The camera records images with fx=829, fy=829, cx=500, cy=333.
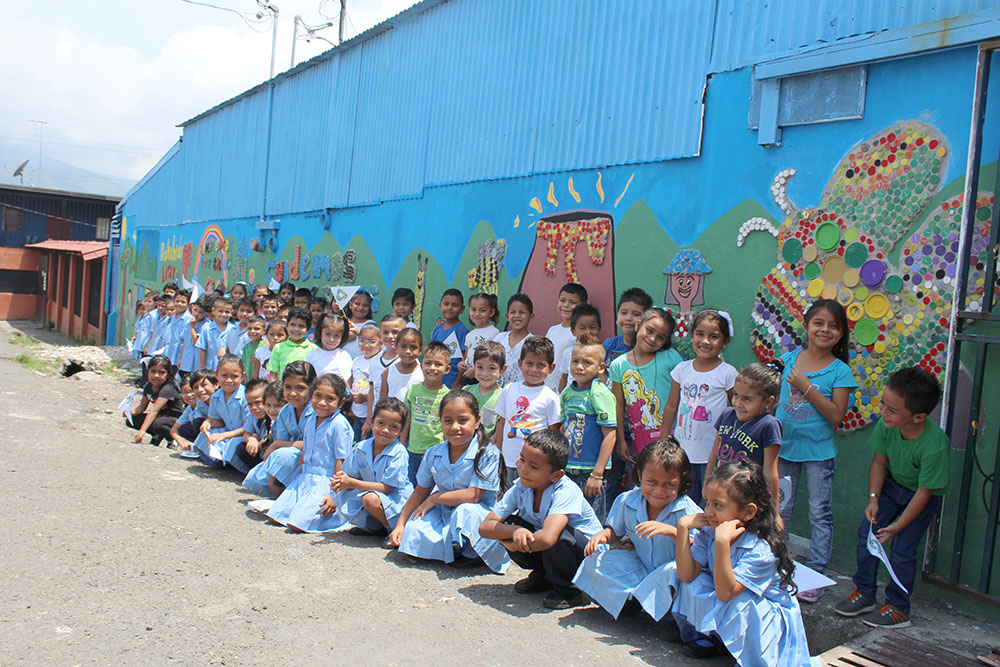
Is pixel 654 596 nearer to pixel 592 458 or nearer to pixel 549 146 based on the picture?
pixel 592 458

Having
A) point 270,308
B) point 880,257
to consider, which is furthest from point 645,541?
point 270,308

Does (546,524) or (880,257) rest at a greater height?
(880,257)

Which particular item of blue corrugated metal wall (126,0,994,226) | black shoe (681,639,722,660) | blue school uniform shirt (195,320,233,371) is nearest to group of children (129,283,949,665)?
black shoe (681,639,722,660)

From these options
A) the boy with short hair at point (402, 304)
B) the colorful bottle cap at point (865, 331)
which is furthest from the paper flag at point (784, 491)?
the boy with short hair at point (402, 304)

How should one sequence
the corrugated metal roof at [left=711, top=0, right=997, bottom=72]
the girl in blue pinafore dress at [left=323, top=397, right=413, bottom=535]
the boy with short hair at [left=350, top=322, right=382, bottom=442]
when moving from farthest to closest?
the boy with short hair at [left=350, top=322, right=382, bottom=442], the girl in blue pinafore dress at [left=323, top=397, right=413, bottom=535], the corrugated metal roof at [left=711, top=0, right=997, bottom=72]

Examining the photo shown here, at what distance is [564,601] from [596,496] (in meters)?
0.87

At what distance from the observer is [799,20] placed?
489 cm

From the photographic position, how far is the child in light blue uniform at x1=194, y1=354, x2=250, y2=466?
22.1ft

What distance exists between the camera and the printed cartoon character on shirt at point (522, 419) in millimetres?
4941

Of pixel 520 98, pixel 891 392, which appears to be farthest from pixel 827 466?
pixel 520 98

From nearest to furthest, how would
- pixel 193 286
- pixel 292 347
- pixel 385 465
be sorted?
pixel 385 465
pixel 292 347
pixel 193 286

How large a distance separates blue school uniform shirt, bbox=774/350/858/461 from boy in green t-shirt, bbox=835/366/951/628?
0.28 m

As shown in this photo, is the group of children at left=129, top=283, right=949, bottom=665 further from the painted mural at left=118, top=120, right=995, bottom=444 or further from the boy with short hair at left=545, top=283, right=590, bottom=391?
the painted mural at left=118, top=120, right=995, bottom=444

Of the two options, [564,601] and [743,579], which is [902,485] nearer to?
[743,579]
